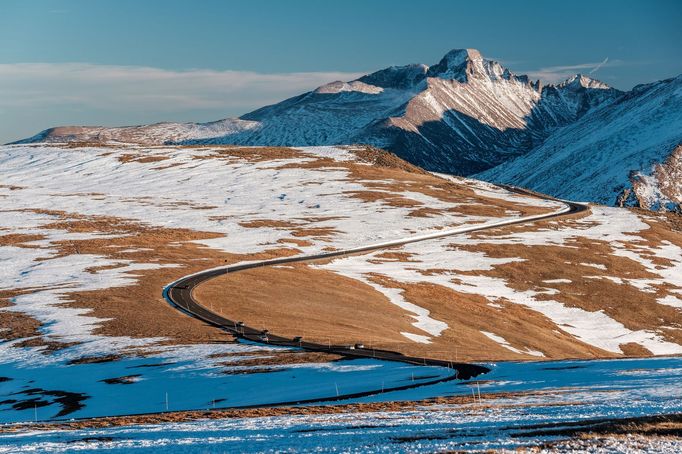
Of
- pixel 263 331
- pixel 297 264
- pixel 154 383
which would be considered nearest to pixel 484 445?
pixel 154 383

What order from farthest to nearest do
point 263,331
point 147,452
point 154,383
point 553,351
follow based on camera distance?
point 553,351
point 263,331
point 154,383
point 147,452

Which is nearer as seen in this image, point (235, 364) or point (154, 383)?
point (154, 383)

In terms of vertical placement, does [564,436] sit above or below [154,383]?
above

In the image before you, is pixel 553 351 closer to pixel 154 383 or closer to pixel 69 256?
pixel 154 383

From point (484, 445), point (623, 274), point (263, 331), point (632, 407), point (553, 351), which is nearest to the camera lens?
point (484, 445)

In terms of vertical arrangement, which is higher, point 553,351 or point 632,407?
point 632,407

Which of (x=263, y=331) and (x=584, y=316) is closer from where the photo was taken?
(x=263, y=331)

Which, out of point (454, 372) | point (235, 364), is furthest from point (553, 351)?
point (235, 364)

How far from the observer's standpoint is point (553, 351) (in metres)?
78.1

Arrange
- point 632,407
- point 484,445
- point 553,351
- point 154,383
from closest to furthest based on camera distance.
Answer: point 484,445 → point 632,407 → point 154,383 → point 553,351

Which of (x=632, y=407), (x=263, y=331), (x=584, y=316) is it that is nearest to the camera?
(x=632, y=407)

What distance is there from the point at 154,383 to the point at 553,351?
4120 centimetres

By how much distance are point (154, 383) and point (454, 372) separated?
1735 centimetres

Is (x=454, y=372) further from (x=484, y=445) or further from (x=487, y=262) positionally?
(x=487, y=262)
